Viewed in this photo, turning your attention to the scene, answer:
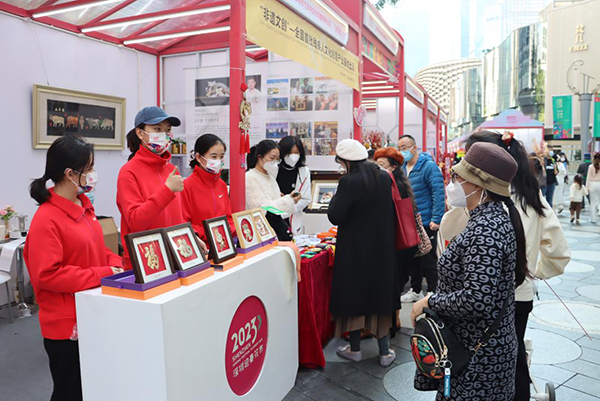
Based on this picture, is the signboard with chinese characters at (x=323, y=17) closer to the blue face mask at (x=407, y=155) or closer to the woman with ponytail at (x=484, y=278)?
the blue face mask at (x=407, y=155)

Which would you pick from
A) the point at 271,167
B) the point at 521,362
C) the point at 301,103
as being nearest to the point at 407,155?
the point at 301,103

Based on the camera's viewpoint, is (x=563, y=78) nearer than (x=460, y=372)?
No

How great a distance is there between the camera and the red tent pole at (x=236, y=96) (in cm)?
279

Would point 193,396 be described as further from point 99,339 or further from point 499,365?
point 499,365

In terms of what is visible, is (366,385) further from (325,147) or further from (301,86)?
(301,86)

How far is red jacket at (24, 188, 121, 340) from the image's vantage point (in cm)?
172

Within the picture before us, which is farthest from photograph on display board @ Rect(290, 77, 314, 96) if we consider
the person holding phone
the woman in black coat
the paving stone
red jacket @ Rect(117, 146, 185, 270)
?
the paving stone

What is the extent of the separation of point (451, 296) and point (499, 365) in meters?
0.33

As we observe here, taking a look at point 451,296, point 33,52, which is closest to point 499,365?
point 451,296

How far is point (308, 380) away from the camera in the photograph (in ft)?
9.72

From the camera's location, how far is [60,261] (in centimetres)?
174

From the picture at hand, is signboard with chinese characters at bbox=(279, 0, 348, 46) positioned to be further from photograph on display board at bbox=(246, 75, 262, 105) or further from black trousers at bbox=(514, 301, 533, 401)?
black trousers at bbox=(514, 301, 533, 401)

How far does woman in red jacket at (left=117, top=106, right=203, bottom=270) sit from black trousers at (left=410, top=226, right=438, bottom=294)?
9.81 feet

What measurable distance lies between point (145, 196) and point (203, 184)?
508mm
